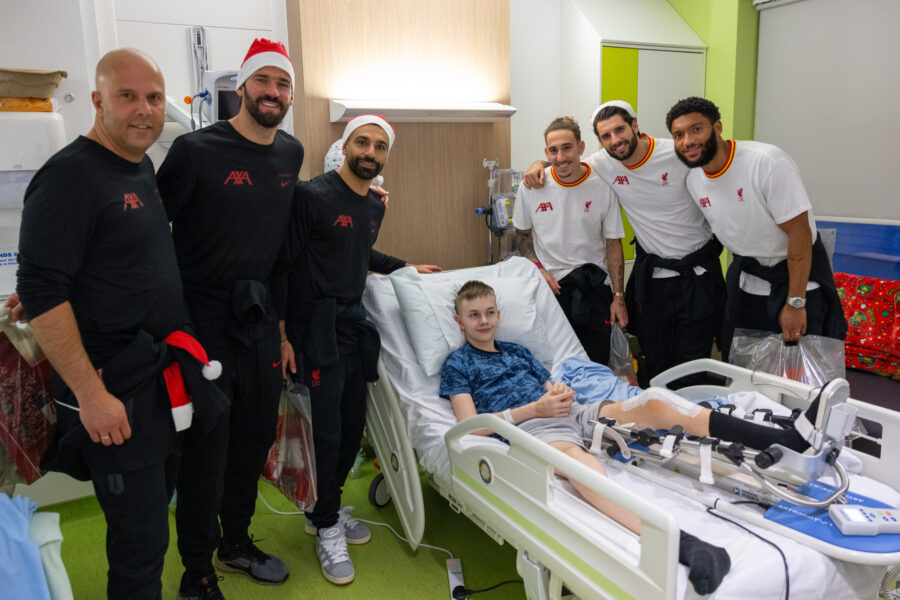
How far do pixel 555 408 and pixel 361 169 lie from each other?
1.08 m

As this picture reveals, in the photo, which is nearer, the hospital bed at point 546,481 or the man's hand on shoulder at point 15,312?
the hospital bed at point 546,481

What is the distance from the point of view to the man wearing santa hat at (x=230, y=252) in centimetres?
210

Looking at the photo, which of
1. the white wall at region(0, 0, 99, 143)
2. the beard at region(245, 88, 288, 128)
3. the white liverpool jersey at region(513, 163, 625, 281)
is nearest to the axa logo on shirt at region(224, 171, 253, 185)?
the beard at region(245, 88, 288, 128)

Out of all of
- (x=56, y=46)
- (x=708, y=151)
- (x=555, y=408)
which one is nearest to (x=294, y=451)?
(x=555, y=408)

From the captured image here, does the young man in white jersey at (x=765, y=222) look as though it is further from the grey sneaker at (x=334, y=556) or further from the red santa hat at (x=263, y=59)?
the grey sneaker at (x=334, y=556)

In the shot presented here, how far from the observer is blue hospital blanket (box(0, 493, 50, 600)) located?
148cm

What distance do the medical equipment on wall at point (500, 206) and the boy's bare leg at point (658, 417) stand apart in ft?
4.81

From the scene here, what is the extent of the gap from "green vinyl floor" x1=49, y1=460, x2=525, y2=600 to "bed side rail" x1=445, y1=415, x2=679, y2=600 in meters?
0.40

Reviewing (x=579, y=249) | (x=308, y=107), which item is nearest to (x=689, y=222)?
(x=579, y=249)

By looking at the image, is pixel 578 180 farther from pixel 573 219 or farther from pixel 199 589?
pixel 199 589

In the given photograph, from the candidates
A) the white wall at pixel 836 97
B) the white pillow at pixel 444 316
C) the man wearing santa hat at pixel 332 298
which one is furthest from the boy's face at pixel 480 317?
the white wall at pixel 836 97

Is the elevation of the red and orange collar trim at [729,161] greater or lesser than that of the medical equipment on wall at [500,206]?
greater

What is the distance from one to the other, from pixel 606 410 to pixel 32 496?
2.58 metres

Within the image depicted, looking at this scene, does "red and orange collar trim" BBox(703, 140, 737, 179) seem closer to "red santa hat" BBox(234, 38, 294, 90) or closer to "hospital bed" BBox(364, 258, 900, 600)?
"hospital bed" BBox(364, 258, 900, 600)
